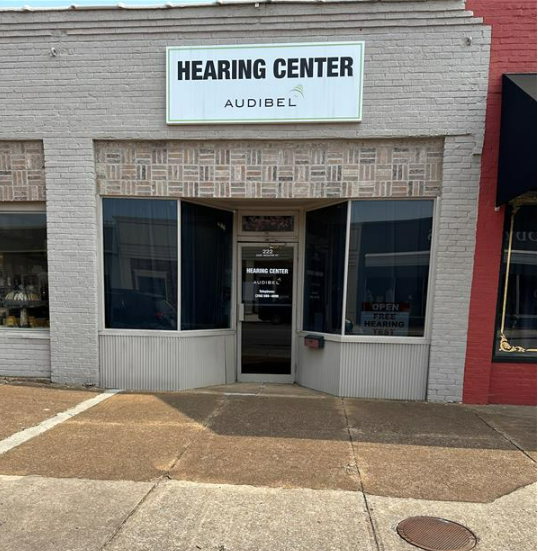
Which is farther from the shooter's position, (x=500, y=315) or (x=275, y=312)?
(x=275, y=312)

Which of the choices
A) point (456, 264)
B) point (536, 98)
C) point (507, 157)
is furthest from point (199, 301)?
point (536, 98)

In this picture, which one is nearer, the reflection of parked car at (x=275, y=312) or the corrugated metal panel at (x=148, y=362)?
the corrugated metal panel at (x=148, y=362)

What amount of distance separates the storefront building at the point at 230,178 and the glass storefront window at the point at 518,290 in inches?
18.9

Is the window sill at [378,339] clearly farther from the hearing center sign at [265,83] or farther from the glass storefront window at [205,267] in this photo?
the hearing center sign at [265,83]

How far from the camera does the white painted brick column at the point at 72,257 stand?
530 cm

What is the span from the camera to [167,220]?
5.43 m

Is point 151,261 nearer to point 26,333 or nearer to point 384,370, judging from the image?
point 26,333

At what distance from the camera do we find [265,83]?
5.02 meters

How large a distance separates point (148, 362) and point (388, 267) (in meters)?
3.48

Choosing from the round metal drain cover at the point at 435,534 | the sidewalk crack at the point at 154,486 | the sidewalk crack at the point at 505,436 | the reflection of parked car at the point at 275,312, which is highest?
the reflection of parked car at the point at 275,312

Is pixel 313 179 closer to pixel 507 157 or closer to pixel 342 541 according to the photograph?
pixel 507 157

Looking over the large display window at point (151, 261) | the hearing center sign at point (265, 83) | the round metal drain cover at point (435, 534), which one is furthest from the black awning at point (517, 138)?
the large display window at point (151, 261)

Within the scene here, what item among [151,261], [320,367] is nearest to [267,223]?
[151,261]

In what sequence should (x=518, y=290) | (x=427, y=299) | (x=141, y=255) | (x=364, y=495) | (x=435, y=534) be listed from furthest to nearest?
(x=141, y=255) → (x=427, y=299) → (x=518, y=290) → (x=364, y=495) → (x=435, y=534)
